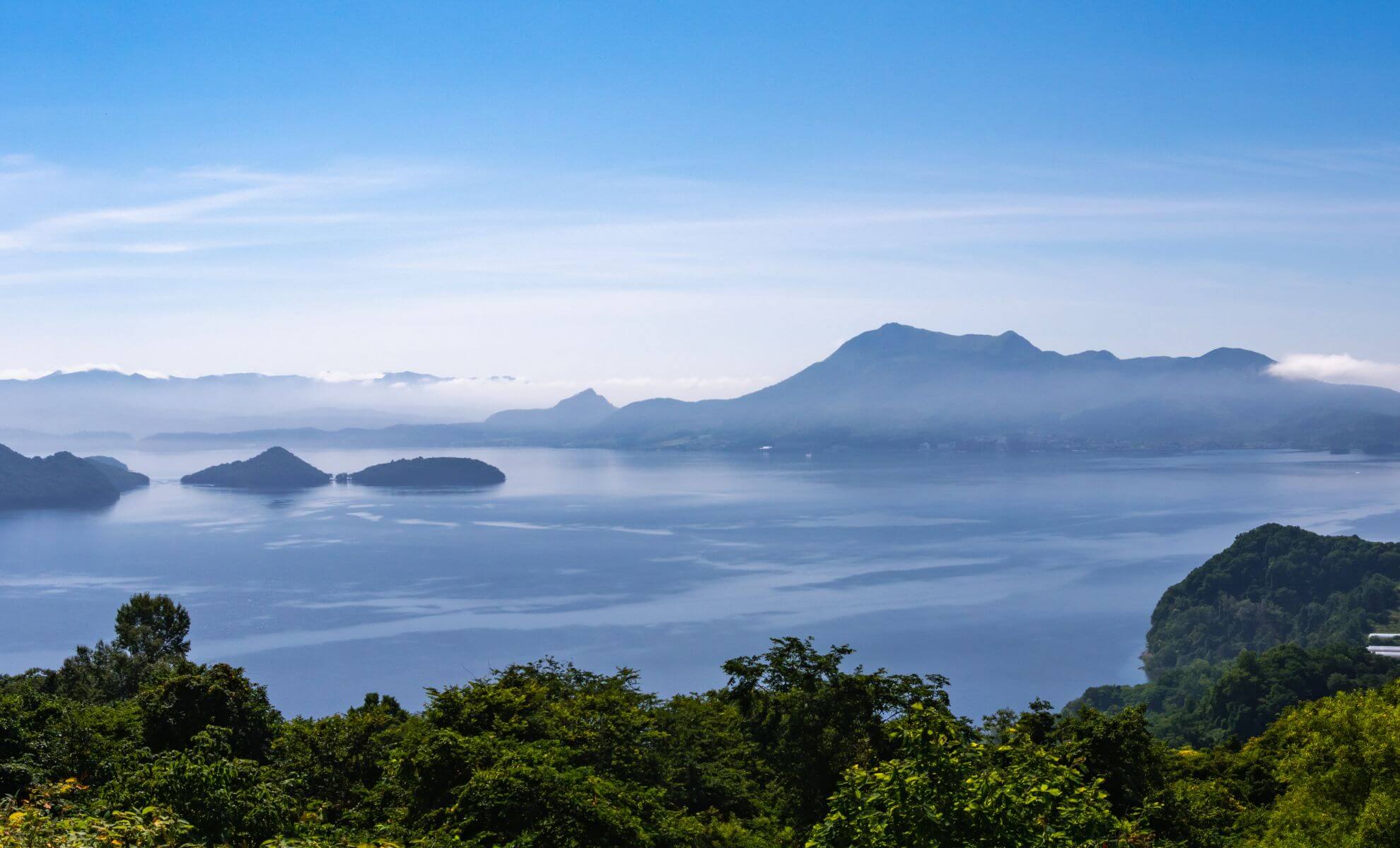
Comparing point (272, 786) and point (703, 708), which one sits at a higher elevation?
point (272, 786)

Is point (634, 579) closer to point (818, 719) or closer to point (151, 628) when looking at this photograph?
point (151, 628)

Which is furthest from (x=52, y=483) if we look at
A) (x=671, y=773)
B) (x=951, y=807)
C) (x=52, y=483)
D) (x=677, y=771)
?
(x=951, y=807)

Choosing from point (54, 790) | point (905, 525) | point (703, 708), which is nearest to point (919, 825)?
point (54, 790)

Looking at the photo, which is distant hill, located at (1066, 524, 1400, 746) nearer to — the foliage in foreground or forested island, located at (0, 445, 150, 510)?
the foliage in foreground

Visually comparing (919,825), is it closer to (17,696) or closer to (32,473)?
(17,696)

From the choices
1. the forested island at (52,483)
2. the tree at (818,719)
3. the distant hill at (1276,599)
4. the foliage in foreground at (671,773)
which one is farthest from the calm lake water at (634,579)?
the tree at (818,719)

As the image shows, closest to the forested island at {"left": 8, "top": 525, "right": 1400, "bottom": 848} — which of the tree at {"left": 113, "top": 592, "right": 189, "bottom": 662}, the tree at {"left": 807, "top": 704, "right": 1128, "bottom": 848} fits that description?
the tree at {"left": 807, "top": 704, "right": 1128, "bottom": 848}
